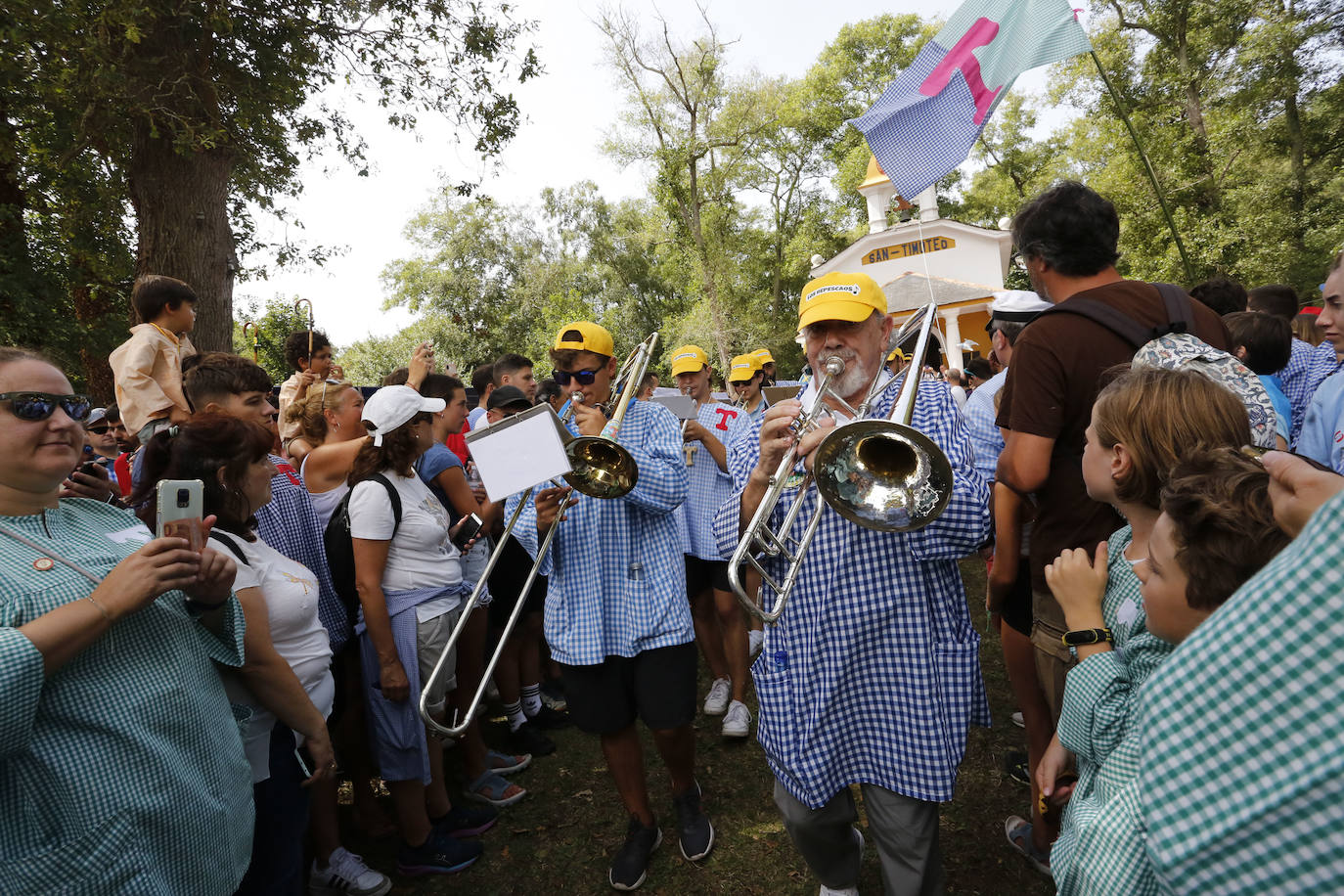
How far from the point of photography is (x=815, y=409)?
2.56 metres

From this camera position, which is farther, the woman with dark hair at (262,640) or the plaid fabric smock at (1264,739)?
the woman with dark hair at (262,640)

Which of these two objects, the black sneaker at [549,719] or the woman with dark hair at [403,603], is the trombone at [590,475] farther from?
the black sneaker at [549,719]

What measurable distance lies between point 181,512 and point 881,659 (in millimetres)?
2226

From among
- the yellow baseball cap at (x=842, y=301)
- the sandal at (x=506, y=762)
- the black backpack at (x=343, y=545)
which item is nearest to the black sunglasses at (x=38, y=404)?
the black backpack at (x=343, y=545)

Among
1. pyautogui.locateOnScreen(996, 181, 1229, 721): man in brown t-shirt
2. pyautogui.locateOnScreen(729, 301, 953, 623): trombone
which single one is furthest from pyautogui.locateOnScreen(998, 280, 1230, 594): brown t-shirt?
pyautogui.locateOnScreen(729, 301, 953, 623): trombone

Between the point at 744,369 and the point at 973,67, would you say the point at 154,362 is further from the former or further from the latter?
the point at 973,67

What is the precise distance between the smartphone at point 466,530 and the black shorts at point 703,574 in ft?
4.96

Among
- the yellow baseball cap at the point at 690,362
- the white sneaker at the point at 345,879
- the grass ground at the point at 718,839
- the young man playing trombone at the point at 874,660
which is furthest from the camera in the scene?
the yellow baseball cap at the point at 690,362

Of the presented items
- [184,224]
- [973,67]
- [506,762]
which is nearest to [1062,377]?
[973,67]

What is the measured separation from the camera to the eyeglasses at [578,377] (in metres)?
3.45

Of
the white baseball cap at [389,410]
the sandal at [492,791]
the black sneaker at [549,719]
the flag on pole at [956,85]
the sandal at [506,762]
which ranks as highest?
the flag on pole at [956,85]

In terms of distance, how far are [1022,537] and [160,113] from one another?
8200 mm

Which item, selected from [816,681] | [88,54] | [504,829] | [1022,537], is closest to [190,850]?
[816,681]

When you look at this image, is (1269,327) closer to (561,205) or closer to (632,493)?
A: (632,493)
